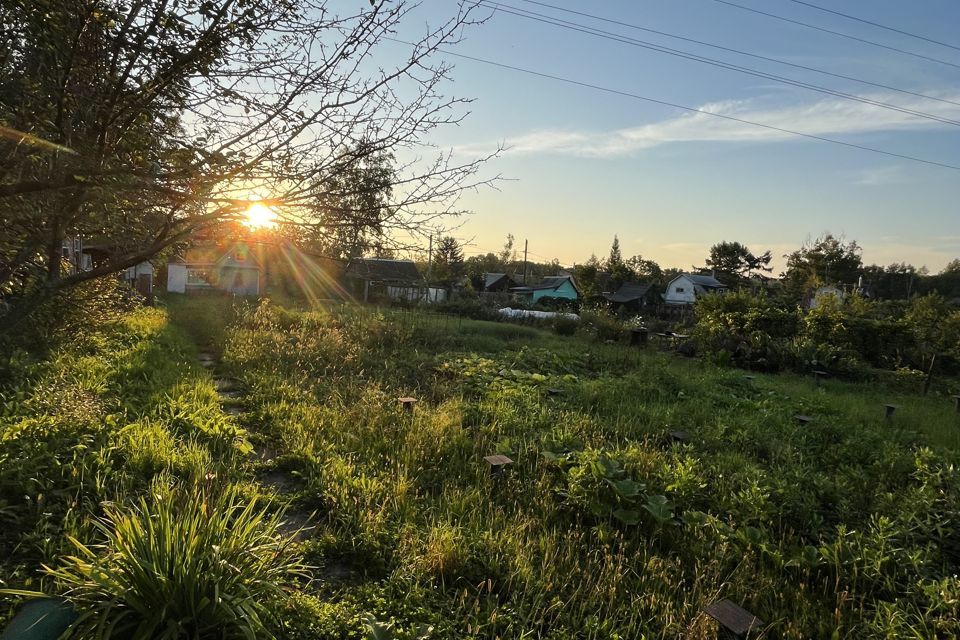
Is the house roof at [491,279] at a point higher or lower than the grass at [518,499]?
higher

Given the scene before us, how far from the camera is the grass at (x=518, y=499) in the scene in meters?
2.57

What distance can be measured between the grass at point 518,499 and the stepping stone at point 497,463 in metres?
0.09

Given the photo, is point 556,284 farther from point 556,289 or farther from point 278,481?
point 278,481

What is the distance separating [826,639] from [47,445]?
528cm

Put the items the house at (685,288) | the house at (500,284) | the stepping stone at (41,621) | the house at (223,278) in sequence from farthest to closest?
the house at (500,284) < the house at (685,288) < the house at (223,278) < the stepping stone at (41,621)

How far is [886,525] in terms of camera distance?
3244 millimetres

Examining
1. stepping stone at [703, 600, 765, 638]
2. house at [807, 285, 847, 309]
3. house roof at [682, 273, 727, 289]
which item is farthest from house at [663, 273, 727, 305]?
stepping stone at [703, 600, 765, 638]

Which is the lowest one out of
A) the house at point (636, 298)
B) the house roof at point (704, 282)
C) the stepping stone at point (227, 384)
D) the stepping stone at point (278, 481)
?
the stepping stone at point (278, 481)

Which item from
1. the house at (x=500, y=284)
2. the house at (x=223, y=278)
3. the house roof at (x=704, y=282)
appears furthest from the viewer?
the house at (x=500, y=284)

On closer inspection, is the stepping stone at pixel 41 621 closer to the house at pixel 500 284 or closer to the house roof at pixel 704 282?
the house roof at pixel 704 282

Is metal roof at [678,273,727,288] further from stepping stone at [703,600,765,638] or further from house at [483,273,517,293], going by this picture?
stepping stone at [703,600,765,638]

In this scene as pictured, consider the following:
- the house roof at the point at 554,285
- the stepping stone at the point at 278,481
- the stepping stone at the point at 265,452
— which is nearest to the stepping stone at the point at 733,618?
the stepping stone at the point at 278,481

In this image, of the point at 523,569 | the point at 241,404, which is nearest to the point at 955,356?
the point at 523,569

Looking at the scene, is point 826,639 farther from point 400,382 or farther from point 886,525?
point 400,382
